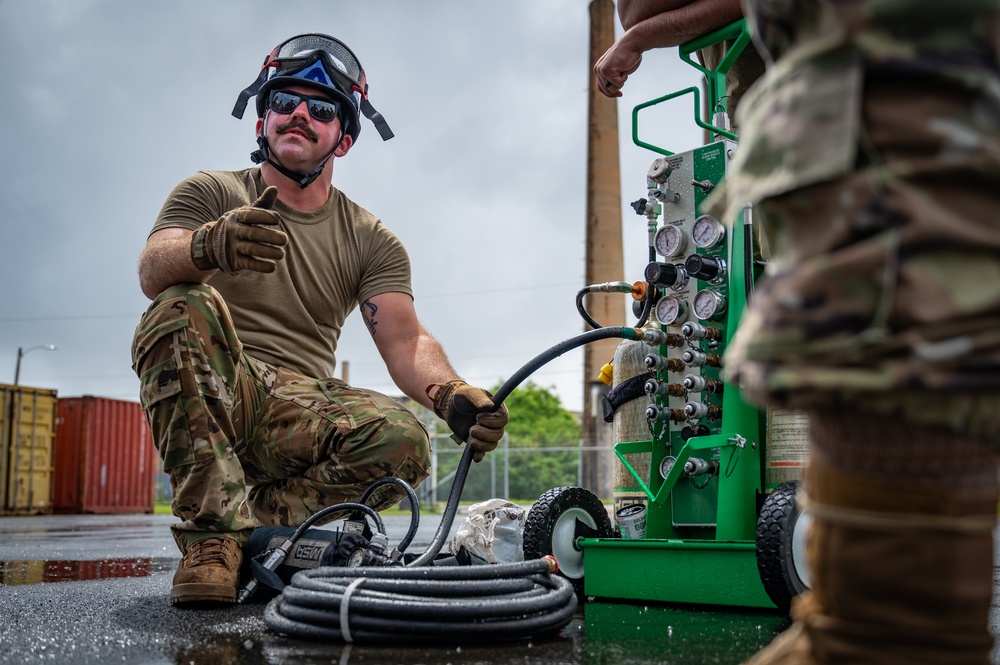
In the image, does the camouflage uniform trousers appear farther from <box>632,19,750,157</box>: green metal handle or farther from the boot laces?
the boot laces

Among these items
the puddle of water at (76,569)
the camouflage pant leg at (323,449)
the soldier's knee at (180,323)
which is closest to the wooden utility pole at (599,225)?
the puddle of water at (76,569)

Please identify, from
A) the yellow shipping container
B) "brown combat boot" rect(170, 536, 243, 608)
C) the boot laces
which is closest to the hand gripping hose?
"brown combat boot" rect(170, 536, 243, 608)

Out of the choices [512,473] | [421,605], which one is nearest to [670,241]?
[421,605]

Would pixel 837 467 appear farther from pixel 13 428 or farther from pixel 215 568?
pixel 13 428

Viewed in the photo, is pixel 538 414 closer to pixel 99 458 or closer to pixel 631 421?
pixel 99 458

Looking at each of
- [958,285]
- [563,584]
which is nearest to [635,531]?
[563,584]

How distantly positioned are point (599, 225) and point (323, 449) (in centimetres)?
2059

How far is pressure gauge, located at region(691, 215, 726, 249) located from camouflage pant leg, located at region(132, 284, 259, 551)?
1600mm

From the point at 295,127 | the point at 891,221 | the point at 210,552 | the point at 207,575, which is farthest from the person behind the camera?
the point at 295,127

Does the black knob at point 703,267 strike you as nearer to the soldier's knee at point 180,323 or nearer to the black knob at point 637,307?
the black knob at point 637,307

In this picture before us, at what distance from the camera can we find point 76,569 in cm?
422

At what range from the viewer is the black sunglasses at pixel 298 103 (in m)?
3.69

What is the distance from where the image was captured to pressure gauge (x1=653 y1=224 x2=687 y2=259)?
124 inches

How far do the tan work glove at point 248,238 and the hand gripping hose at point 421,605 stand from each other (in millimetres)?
1002
